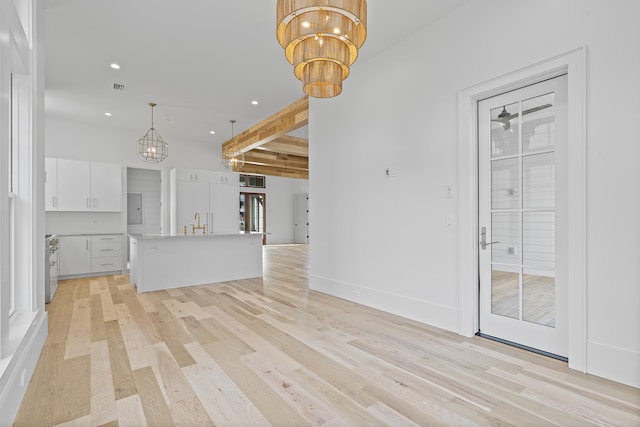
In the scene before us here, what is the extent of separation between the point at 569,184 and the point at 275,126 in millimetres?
5037

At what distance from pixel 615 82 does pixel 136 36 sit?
446 centimetres

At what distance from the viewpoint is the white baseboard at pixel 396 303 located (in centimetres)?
313

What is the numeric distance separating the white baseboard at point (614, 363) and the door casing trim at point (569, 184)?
0.15 ft

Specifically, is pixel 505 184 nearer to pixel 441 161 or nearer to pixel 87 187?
pixel 441 161

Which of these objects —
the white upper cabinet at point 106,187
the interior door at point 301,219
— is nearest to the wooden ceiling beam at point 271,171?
the interior door at point 301,219

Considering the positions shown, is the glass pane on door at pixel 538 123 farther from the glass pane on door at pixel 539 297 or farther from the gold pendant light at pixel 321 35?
the gold pendant light at pixel 321 35

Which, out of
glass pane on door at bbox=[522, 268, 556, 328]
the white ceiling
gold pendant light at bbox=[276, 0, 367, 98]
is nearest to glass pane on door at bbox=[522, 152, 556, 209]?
glass pane on door at bbox=[522, 268, 556, 328]

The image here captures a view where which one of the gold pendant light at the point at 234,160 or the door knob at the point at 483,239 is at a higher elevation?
the gold pendant light at the point at 234,160

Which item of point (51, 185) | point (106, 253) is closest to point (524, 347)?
point (106, 253)

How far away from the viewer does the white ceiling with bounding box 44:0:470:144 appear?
3.14m

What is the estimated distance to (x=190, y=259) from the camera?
17.1 ft

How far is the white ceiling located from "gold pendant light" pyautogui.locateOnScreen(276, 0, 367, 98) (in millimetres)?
1389

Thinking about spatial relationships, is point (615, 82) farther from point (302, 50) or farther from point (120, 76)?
point (120, 76)

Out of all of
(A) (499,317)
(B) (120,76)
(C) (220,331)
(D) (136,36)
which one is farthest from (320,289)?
(B) (120,76)
